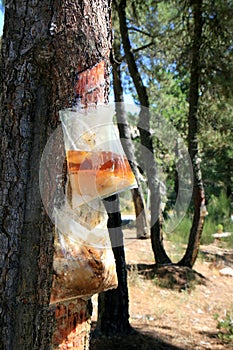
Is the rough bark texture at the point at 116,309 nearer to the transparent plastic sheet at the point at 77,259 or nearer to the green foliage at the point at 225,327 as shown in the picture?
the green foliage at the point at 225,327

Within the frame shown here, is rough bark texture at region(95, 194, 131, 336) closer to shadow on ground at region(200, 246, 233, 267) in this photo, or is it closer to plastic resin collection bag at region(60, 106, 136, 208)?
plastic resin collection bag at region(60, 106, 136, 208)

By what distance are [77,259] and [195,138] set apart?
16.8 ft

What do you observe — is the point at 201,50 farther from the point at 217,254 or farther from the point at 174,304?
the point at 217,254

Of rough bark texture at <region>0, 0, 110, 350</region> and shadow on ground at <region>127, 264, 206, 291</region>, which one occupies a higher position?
rough bark texture at <region>0, 0, 110, 350</region>

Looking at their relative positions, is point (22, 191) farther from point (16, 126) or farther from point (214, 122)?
point (214, 122)

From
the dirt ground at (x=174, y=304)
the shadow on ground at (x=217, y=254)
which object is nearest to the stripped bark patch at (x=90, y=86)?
the dirt ground at (x=174, y=304)

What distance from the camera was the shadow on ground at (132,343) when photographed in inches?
141

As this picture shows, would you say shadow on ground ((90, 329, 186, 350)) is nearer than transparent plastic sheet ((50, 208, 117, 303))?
No

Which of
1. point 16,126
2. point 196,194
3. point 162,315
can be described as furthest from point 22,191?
point 196,194

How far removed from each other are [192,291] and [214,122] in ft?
8.98

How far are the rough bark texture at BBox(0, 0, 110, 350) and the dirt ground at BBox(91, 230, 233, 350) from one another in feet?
5.70

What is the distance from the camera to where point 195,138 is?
6.25 metres

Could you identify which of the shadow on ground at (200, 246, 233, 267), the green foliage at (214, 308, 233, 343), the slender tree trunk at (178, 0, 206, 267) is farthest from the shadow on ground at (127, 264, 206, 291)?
the shadow on ground at (200, 246, 233, 267)

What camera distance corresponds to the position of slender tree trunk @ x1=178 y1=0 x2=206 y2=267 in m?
6.18
